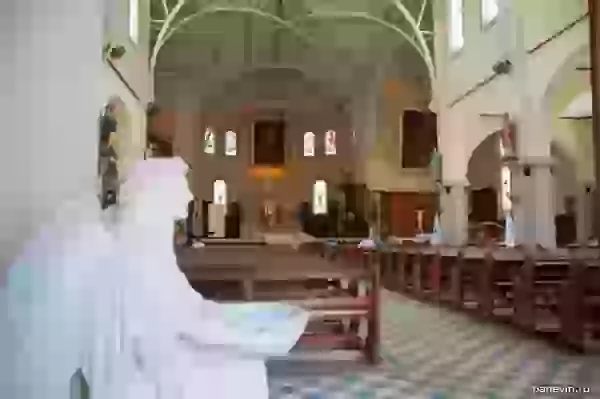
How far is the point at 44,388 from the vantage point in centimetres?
200

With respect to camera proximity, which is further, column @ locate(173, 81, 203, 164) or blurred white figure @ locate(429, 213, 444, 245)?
blurred white figure @ locate(429, 213, 444, 245)

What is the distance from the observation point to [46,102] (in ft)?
7.09

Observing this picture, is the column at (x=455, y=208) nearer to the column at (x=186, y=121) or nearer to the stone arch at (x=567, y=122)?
the stone arch at (x=567, y=122)

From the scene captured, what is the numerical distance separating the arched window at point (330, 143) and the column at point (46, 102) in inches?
253

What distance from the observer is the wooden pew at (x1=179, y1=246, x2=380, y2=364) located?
245 cm

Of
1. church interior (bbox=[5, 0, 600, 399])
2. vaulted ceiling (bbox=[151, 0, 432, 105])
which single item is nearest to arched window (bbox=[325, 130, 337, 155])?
church interior (bbox=[5, 0, 600, 399])

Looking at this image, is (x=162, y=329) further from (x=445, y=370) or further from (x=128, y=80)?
(x=445, y=370)

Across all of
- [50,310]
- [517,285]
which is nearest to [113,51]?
[50,310]

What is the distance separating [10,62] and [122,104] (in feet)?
1.45

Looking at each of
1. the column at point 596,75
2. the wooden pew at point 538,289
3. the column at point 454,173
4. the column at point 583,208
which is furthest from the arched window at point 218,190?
the column at point 454,173

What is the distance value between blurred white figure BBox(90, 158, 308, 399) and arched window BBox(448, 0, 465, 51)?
697 centimetres

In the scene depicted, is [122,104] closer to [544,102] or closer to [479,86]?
[544,102]

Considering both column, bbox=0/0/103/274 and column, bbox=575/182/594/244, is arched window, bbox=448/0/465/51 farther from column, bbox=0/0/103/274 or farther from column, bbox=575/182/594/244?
column, bbox=0/0/103/274

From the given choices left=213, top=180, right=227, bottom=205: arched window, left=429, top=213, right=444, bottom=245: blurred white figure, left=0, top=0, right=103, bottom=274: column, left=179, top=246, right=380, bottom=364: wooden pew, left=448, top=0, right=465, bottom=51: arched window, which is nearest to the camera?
left=0, top=0, right=103, bottom=274: column
